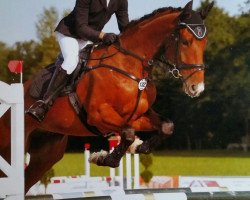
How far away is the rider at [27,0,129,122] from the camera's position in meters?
3.62

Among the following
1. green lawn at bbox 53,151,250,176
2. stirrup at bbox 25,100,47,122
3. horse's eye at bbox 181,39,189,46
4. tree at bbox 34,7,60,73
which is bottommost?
green lawn at bbox 53,151,250,176

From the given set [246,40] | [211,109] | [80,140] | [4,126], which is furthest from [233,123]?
[4,126]

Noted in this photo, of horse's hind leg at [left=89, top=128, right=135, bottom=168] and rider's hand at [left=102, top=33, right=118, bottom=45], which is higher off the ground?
rider's hand at [left=102, top=33, right=118, bottom=45]

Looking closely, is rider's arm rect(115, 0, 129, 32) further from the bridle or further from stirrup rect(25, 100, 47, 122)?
stirrup rect(25, 100, 47, 122)

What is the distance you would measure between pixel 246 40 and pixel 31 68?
545cm

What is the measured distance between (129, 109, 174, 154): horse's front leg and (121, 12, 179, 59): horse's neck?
0.40m

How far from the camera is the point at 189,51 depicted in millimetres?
3451

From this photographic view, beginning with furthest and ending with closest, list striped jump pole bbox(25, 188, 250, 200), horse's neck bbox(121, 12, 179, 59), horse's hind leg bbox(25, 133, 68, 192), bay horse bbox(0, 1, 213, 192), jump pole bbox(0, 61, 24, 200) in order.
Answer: horse's hind leg bbox(25, 133, 68, 192) → horse's neck bbox(121, 12, 179, 59) → bay horse bbox(0, 1, 213, 192) → striped jump pole bbox(25, 188, 250, 200) → jump pole bbox(0, 61, 24, 200)

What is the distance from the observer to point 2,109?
2.79 meters

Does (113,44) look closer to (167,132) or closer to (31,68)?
(167,132)

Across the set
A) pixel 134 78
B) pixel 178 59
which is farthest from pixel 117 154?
pixel 178 59

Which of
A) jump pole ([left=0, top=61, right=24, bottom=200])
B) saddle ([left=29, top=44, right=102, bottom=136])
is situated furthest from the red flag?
jump pole ([left=0, top=61, right=24, bottom=200])

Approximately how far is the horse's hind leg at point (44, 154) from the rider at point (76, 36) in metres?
0.44

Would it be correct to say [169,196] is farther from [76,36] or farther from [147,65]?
[76,36]
